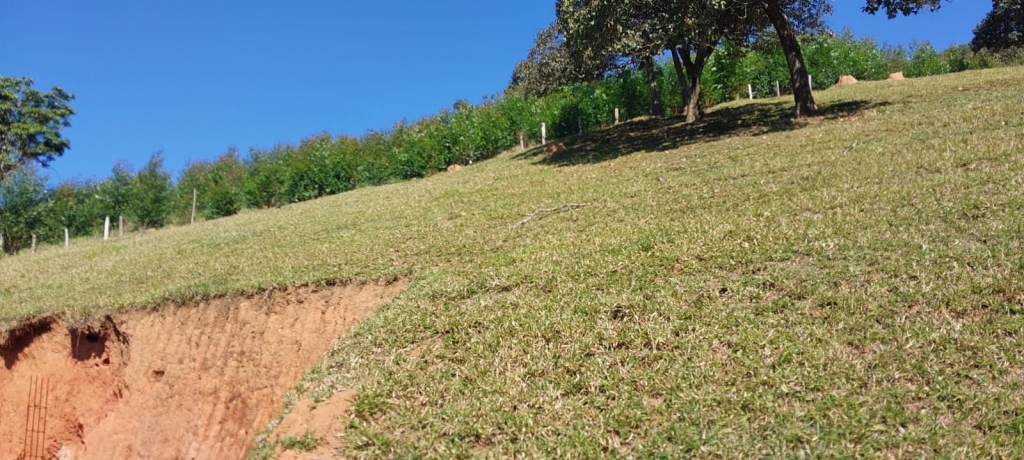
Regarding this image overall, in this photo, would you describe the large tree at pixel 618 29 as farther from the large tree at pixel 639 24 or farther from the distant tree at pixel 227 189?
the distant tree at pixel 227 189

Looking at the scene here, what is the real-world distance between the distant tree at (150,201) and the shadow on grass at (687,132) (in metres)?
17.5

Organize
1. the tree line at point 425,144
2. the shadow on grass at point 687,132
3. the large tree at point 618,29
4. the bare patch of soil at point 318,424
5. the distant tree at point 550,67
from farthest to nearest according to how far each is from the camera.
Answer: the tree line at point 425,144
the distant tree at point 550,67
the shadow on grass at point 687,132
the large tree at point 618,29
the bare patch of soil at point 318,424

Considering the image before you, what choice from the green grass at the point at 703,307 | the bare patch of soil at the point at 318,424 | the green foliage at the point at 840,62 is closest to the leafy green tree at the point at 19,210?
the green grass at the point at 703,307

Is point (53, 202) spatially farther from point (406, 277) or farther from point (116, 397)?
point (406, 277)

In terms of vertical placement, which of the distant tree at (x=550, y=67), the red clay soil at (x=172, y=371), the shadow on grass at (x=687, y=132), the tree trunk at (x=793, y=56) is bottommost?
the red clay soil at (x=172, y=371)

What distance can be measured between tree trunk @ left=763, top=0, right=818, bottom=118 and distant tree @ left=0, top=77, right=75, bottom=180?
37.9 metres

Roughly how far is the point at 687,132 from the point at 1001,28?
25387mm

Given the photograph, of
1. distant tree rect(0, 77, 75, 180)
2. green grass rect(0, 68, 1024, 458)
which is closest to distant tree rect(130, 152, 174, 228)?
distant tree rect(0, 77, 75, 180)

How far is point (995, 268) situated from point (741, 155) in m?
6.69

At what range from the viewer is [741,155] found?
37.0 ft

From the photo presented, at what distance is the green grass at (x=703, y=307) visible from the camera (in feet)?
11.9

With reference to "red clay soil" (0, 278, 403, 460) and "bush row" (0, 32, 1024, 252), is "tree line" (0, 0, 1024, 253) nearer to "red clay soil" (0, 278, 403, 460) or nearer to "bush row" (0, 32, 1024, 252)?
"bush row" (0, 32, 1024, 252)

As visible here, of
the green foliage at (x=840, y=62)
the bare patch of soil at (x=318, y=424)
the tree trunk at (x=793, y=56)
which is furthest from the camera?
the green foliage at (x=840, y=62)

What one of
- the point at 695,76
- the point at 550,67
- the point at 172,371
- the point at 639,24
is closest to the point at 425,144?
the point at 550,67
